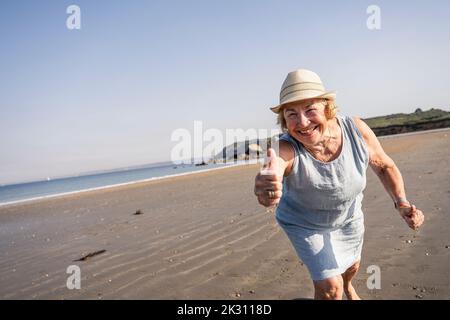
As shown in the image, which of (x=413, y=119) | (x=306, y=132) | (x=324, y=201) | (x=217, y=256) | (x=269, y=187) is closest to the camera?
(x=269, y=187)

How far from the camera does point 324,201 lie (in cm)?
289

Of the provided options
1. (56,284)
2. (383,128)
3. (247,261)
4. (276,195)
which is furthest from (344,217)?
(383,128)

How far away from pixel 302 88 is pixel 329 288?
1.72 meters

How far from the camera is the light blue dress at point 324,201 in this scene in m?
2.79

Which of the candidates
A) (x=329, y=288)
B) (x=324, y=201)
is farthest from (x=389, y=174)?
(x=329, y=288)

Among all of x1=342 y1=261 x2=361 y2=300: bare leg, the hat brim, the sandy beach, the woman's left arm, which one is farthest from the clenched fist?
the hat brim

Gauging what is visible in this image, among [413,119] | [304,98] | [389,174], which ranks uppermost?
[304,98]

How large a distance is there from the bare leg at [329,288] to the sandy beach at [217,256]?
82 cm

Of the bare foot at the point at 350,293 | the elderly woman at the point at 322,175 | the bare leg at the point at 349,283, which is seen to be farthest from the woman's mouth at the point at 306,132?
the bare foot at the point at 350,293

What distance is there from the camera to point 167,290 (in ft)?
14.4

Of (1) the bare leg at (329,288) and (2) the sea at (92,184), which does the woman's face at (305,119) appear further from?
(2) the sea at (92,184)

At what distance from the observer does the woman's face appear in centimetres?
274

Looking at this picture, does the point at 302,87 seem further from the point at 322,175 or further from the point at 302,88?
the point at 322,175
